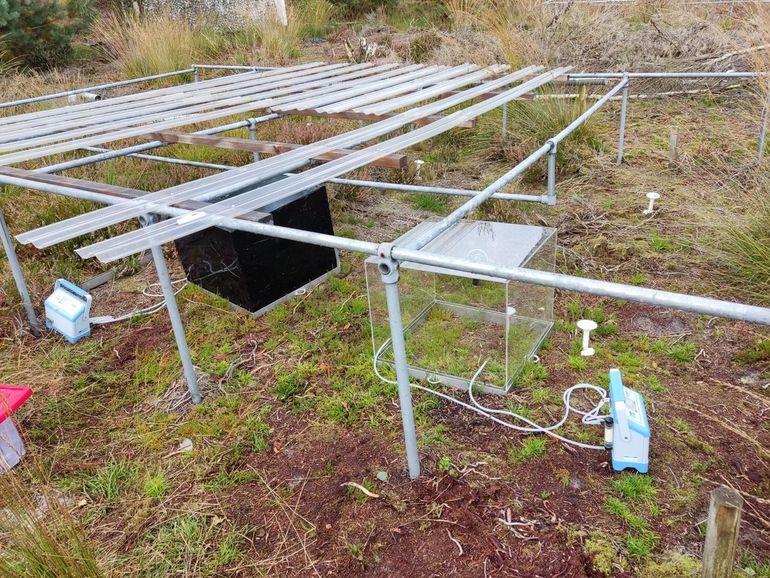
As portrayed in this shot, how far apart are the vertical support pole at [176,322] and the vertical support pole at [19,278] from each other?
3.82 ft

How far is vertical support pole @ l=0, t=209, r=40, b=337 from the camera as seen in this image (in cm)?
339

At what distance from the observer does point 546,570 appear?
6.47ft

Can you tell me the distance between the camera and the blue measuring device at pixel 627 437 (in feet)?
7.54

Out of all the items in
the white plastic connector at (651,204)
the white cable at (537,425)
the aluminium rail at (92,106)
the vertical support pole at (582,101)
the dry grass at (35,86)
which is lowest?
the white cable at (537,425)

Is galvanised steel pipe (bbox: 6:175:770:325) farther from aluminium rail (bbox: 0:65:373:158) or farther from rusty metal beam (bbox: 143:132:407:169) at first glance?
aluminium rail (bbox: 0:65:373:158)

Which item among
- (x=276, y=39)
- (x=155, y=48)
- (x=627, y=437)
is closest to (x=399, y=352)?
(x=627, y=437)

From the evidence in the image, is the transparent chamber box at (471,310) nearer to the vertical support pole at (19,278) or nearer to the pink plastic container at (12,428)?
the pink plastic container at (12,428)

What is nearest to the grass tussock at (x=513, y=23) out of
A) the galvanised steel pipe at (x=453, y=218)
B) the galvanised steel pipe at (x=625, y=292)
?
the galvanised steel pipe at (x=453, y=218)

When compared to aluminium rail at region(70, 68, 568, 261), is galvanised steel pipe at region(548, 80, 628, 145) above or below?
below

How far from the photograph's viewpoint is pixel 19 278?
3570mm

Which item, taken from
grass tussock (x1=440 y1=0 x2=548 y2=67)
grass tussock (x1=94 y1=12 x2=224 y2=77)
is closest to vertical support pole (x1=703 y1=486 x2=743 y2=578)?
grass tussock (x1=440 y1=0 x2=548 y2=67)

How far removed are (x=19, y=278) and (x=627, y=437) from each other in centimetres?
330

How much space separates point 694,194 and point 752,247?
1.26m

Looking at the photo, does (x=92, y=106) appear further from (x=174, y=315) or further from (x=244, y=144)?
(x=174, y=315)
